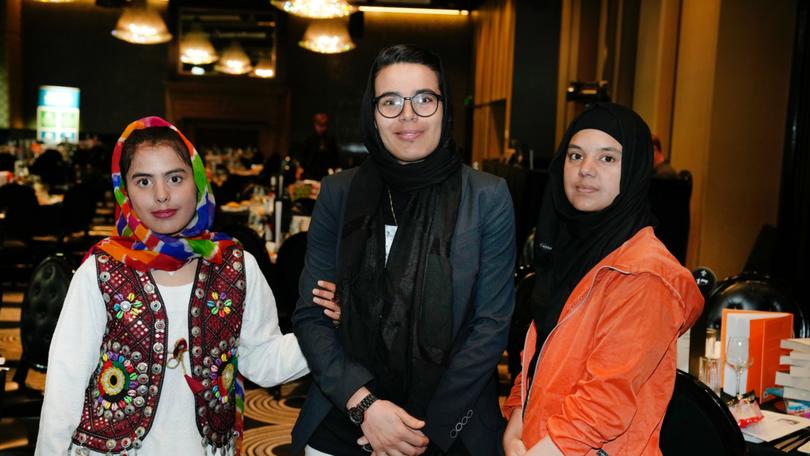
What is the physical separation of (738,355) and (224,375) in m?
1.54

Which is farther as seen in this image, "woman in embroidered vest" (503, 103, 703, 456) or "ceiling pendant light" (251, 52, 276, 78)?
"ceiling pendant light" (251, 52, 276, 78)

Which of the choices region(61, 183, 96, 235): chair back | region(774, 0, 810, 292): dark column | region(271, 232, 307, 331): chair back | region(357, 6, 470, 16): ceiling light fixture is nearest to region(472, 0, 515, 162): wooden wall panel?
region(357, 6, 470, 16): ceiling light fixture

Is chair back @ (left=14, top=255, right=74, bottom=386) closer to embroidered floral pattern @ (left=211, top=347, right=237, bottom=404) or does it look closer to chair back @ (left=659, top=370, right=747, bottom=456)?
embroidered floral pattern @ (left=211, top=347, right=237, bottom=404)

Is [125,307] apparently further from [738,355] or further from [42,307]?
[738,355]

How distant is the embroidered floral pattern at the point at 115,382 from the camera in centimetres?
183

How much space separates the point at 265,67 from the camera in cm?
1639

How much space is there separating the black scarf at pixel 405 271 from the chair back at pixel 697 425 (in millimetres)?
539

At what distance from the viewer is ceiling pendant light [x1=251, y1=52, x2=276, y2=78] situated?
Answer: 16.4 metres

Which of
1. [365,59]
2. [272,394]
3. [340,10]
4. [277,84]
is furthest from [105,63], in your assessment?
[272,394]

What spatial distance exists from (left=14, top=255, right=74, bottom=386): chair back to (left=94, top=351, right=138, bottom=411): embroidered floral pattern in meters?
1.23

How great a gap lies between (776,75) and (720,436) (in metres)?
5.56

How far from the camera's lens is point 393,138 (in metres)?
1.80

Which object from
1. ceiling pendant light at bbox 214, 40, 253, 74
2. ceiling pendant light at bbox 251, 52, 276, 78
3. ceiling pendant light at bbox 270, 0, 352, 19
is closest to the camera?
ceiling pendant light at bbox 270, 0, 352, 19

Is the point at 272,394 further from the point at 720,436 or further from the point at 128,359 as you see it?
the point at 720,436
